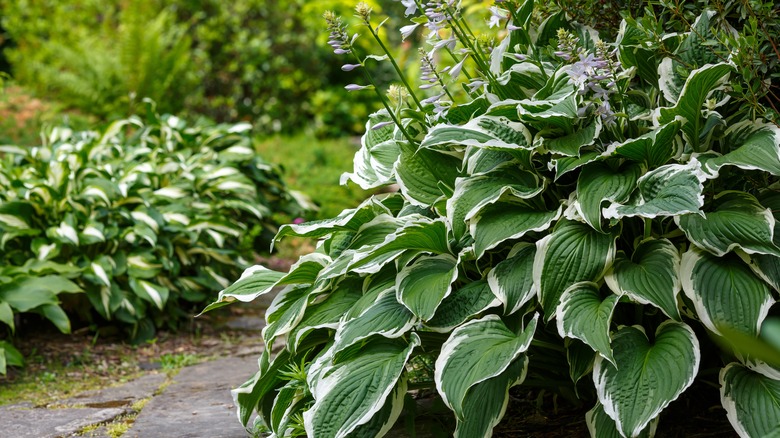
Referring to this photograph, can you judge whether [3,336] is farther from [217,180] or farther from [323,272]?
[323,272]

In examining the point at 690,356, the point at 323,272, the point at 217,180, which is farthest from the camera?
the point at 217,180

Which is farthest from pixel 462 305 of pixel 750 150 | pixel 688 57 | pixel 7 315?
pixel 7 315

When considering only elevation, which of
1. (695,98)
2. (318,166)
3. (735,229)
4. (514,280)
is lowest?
(318,166)

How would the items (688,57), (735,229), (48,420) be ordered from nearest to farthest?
(735,229) < (688,57) < (48,420)

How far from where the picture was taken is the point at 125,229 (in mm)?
4141

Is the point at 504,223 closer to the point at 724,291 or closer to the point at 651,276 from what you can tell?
the point at 651,276

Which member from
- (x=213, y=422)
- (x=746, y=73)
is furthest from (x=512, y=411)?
(x=746, y=73)

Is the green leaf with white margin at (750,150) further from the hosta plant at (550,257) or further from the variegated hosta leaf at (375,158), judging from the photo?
the variegated hosta leaf at (375,158)

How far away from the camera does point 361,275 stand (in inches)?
95.8

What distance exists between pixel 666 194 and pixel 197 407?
1.78 m

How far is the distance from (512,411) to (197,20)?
8.79m

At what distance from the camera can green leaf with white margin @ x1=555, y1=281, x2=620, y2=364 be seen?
1870mm

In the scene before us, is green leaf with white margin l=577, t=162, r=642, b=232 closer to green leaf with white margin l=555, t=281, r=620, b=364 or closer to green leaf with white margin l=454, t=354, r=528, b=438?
green leaf with white margin l=555, t=281, r=620, b=364

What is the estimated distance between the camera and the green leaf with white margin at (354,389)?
1992mm
